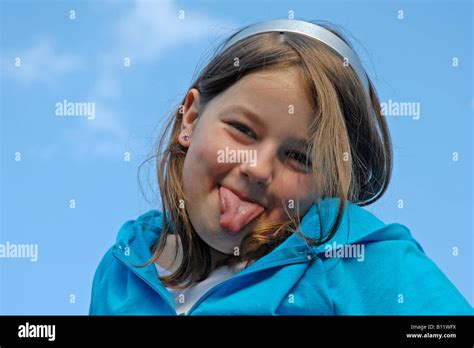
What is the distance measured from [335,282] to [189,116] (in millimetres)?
624

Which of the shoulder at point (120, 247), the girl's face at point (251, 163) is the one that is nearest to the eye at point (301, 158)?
the girl's face at point (251, 163)

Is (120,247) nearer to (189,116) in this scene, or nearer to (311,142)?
(189,116)

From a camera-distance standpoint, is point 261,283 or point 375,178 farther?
point 375,178

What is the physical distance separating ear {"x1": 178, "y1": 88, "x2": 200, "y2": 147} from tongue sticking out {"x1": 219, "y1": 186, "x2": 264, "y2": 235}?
284mm

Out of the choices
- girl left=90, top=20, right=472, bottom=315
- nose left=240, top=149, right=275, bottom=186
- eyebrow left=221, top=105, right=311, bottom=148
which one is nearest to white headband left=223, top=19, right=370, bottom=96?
girl left=90, top=20, right=472, bottom=315

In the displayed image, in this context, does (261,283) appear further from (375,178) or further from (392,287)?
(375,178)

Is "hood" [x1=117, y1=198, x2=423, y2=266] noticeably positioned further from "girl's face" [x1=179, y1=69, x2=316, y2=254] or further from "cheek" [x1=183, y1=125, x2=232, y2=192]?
"cheek" [x1=183, y1=125, x2=232, y2=192]

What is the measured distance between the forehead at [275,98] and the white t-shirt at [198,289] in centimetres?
34

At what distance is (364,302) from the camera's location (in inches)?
60.4

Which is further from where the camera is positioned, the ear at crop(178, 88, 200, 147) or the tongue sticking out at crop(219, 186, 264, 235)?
the ear at crop(178, 88, 200, 147)

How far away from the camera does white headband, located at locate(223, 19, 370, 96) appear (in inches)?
73.2

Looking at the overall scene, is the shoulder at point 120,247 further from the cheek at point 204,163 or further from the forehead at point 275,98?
the forehead at point 275,98
